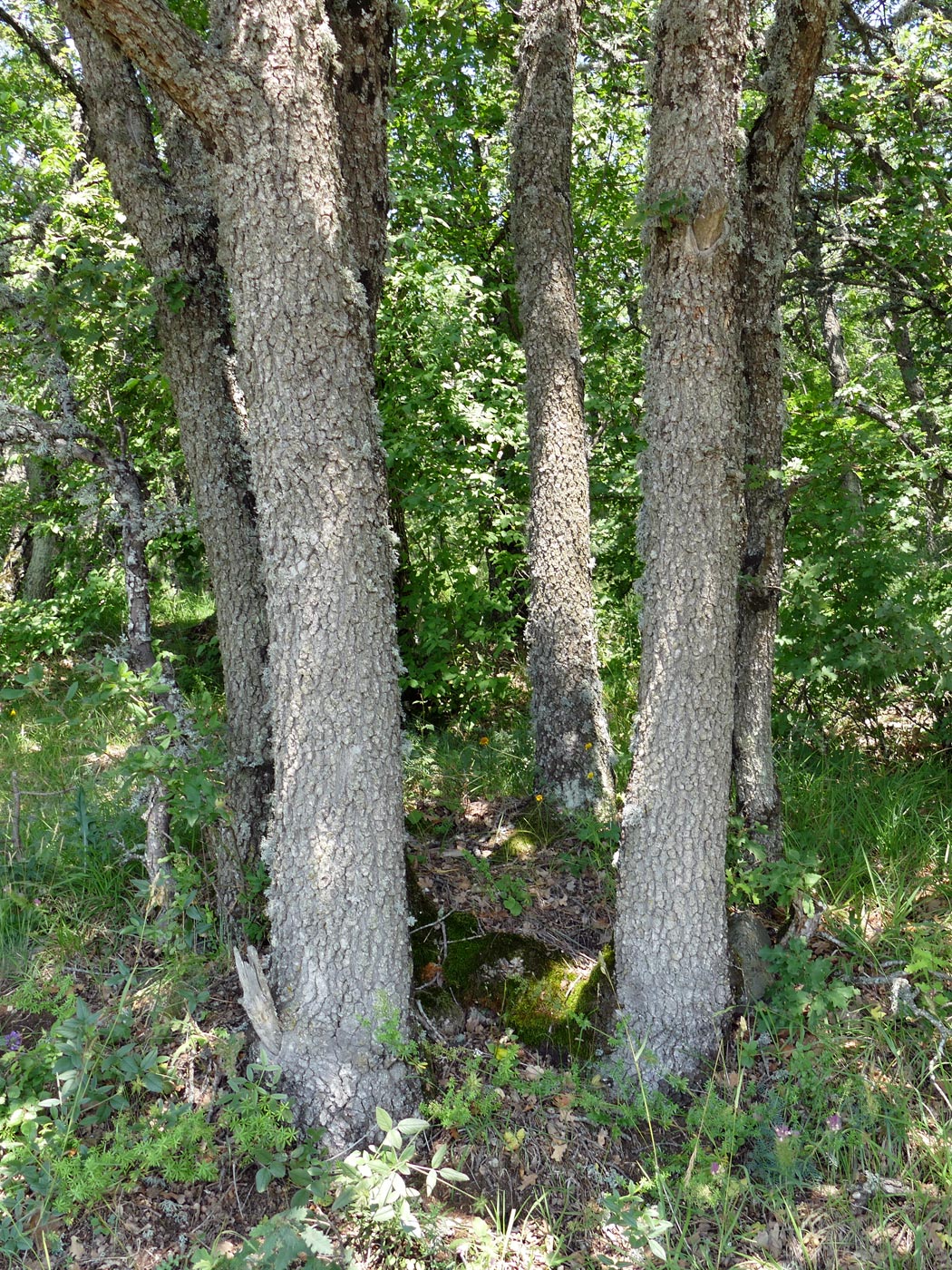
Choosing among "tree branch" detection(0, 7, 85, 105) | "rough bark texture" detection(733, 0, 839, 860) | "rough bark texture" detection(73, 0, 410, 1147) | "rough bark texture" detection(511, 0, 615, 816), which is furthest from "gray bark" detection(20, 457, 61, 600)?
"rough bark texture" detection(733, 0, 839, 860)

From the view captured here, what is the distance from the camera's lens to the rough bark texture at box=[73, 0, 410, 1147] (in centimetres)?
269

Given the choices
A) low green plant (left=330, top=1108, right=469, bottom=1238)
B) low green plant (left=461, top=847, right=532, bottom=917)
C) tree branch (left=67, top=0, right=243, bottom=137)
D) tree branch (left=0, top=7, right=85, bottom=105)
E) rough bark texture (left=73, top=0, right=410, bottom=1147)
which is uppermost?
tree branch (left=0, top=7, right=85, bottom=105)

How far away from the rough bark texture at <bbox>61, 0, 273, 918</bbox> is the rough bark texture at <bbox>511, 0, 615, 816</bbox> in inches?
67.6

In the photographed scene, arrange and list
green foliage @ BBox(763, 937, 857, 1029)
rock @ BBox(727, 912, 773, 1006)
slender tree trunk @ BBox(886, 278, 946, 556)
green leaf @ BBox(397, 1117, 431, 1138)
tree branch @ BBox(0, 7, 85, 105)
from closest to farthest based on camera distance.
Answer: green leaf @ BBox(397, 1117, 431, 1138) → green foliage @ BBox(763, 937, 857, 1029) → rock @ BBox(727, 912, 773, 1006) → slender tree trunk @ BBox(886, 278, 946, 556) → tree branch @ BBox(0, 7, 85, 105)

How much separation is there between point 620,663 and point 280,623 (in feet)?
14.4

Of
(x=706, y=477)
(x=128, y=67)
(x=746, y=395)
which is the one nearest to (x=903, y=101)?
(x=746, y=395)

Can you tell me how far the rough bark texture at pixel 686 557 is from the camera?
112 inches

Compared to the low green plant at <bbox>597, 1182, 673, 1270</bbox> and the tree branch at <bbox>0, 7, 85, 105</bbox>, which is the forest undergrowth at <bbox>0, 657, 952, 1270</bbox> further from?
the tree branch at <bbox>0, 7, 85, 105</bbox>

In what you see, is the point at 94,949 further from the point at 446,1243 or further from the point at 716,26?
the point at 716,26

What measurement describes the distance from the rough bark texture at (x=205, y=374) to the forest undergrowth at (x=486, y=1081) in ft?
0.70

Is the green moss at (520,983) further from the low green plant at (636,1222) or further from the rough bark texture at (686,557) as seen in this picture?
the low green plant at (636,1222)

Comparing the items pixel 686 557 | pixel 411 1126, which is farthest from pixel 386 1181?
pixel 686 557

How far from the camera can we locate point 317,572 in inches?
110

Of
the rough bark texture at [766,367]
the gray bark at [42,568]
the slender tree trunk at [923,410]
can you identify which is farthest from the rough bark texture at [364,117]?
the gray bark at [42,568]
